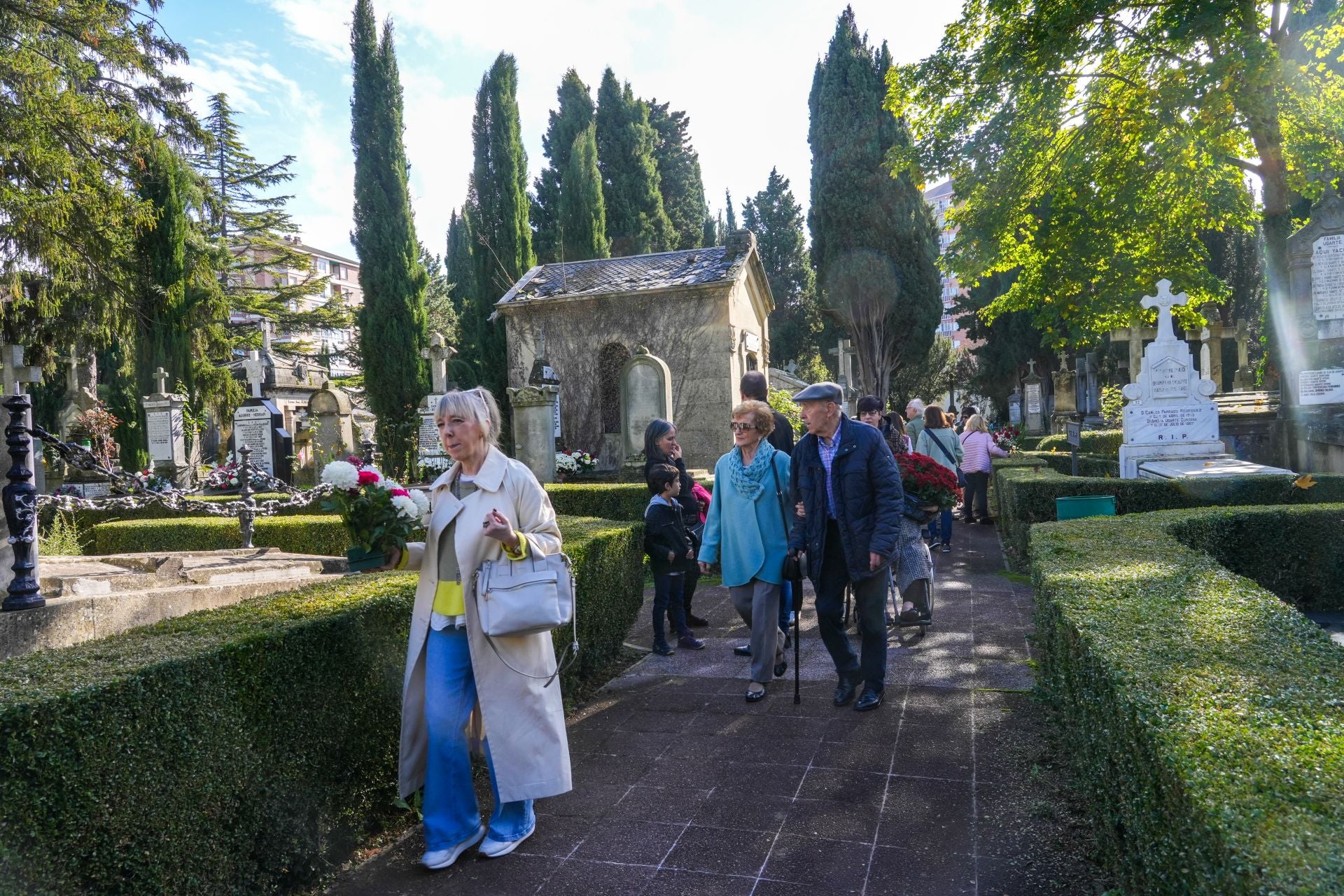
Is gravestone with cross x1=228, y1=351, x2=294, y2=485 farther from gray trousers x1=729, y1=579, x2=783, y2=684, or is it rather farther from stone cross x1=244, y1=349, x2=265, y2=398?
gray trousers x1=729, y1=579, x2=783, y2=684

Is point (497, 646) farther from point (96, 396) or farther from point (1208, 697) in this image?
point (96, 396)

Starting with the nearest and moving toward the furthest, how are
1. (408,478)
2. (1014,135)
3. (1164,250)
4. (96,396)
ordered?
(1014,135), (1164,250), (408,478), (96,396)

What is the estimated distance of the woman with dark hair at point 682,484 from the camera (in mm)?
6977

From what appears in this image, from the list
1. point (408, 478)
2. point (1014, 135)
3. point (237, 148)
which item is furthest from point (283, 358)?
point (1014, 135)

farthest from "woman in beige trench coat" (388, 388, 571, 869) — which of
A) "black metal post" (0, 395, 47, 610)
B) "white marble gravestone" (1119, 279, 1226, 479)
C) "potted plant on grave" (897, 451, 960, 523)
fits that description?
"white marble gravestone" (1119, 279, 1226, 479)

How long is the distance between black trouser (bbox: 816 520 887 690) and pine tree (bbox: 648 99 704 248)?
38.7m

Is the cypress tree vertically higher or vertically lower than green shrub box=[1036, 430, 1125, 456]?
higher

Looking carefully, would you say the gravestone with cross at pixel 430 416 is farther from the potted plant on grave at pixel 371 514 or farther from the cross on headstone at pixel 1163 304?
the potted plant on grave at pixel 371 514

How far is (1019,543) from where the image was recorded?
10031 millimetres

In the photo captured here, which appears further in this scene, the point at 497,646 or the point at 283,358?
the point at 283,358

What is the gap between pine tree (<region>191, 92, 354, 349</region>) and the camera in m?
34.4

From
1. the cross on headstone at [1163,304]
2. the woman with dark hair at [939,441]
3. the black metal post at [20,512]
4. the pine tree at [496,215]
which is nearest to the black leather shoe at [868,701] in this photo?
the black metal post at [20,512]

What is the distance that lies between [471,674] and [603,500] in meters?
8.47

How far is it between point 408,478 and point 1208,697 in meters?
23.1
